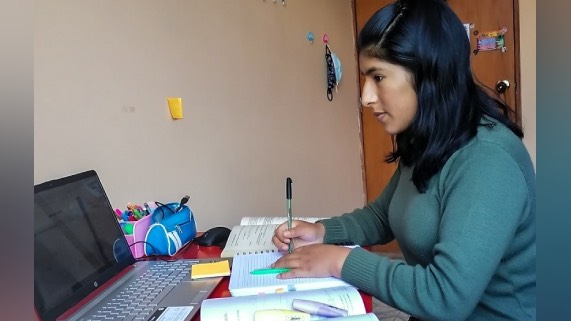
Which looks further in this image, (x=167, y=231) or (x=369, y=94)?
(x=167, y=231)

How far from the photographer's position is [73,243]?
2.82 feet

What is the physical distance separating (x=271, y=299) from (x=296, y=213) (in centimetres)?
155

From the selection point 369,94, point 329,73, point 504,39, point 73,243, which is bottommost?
point 73,243

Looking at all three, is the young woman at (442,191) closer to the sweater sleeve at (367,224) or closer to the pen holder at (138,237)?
the sweater sleeve at (367,224)

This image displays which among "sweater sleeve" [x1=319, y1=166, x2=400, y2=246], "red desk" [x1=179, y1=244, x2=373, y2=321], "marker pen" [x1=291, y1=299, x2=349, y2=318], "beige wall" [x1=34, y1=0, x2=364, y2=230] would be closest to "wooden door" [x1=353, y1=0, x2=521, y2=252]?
"beige wall" [x1=34, y1=0, x2=364, y2=230]

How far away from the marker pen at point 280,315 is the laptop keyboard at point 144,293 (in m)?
0.19

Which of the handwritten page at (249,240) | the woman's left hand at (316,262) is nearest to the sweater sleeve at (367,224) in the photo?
the handwritten page at (249,240)

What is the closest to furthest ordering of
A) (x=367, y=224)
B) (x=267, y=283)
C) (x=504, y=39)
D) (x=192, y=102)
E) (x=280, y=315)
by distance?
(x=280, y=315) → (x=267, y=283) → (x=367, y=224) → (x=192, y=102) → (x=504, y=39)

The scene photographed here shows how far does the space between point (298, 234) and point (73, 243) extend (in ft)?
1.52

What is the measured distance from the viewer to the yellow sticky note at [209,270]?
92cm

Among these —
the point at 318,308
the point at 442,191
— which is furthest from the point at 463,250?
the point at 318,308

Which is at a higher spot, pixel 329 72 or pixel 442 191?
pixel 329 72

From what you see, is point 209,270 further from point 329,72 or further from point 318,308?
point 329,72

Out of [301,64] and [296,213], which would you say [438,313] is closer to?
[296,213]
